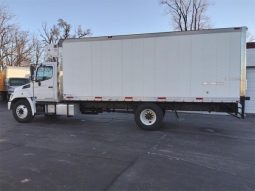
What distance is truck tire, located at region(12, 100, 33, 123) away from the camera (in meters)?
12.5

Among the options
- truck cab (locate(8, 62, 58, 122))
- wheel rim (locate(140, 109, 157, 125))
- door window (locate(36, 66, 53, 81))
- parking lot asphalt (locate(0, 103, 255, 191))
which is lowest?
parking lot asphalt (locate(0, 103, 255, 191))

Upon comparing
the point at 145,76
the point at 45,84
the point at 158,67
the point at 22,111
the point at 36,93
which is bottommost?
the point at 22,111

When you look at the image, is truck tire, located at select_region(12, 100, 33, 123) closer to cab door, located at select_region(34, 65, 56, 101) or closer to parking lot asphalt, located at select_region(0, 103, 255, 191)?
cab door, located at select_region(34, 65, 56, 101)

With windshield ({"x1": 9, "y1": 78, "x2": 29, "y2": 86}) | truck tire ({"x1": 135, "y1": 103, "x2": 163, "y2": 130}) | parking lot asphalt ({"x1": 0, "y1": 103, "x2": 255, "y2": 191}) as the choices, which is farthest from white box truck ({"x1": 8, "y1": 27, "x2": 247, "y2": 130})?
windshield ({"x1": 9, "y1": 78, "x2": 29, "y2": 86})

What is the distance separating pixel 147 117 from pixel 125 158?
4.25 meters

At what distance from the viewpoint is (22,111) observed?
12578 millimetres

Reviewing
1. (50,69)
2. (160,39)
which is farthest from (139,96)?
(50,69)

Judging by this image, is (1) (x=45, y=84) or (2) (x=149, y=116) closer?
(2) (x=149, y=116)

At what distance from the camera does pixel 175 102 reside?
1063 cm

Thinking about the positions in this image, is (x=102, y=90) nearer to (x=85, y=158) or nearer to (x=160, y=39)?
(x=160, y=39)

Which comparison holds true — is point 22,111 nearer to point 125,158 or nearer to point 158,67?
point 158,67

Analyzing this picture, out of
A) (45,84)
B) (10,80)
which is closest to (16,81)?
(10,80)

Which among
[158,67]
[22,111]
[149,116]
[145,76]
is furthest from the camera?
[22,111]

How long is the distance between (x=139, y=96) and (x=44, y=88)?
13.8 feet
